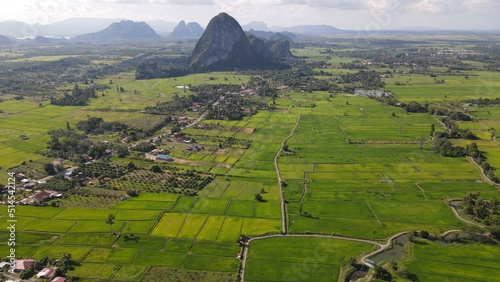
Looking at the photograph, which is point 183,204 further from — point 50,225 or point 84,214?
point 50,225

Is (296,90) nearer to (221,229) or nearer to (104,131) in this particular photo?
(104,131)

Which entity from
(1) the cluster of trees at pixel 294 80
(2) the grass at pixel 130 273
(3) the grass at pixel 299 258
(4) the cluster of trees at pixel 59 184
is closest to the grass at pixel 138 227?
(2) the grass at pixel 130 273

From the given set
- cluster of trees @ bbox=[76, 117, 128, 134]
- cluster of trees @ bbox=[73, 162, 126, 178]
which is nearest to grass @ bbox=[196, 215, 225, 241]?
cluster of trees @ bbox=[73, 162, 126, 178]

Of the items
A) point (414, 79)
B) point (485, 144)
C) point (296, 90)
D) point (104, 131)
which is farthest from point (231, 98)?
point (414, 79)

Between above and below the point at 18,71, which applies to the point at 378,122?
below

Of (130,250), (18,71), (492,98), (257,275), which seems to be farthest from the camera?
(18,71)

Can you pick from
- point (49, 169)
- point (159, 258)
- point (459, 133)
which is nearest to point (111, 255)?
point (159, 258)
